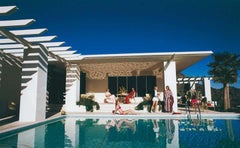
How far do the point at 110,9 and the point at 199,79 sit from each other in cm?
1374

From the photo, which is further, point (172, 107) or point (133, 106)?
point (133, 106)

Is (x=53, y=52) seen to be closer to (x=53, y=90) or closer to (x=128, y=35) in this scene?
(x=53, y=90)

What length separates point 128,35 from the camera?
16.7 m

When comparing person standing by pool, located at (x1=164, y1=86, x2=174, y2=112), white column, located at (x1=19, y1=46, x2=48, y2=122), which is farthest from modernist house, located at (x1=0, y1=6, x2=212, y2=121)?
person standing by pool, located at (x1=164, y1=86, x2=174, y2=112)

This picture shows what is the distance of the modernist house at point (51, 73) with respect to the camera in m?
7.37

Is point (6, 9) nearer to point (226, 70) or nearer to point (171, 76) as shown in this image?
point (171, 76)

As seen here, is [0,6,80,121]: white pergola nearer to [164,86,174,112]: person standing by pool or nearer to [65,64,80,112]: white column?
[65,64,80,112]: white column

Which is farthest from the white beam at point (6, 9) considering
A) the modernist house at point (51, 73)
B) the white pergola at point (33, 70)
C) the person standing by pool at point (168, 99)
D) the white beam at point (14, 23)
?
the person standing by pool at point (168, 99)

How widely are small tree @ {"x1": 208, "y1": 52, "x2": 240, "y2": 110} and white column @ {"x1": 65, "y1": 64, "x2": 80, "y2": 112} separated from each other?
34.6 ft

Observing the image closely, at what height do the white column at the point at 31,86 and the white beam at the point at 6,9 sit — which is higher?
the white beam at the point at 6,9

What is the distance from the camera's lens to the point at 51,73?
1335 centimetres

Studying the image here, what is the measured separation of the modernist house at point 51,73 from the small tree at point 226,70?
3.37 meters

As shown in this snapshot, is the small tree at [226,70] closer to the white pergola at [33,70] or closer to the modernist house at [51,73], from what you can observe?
the modernist house at [51,73]

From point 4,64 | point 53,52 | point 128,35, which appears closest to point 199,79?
point 128,35
